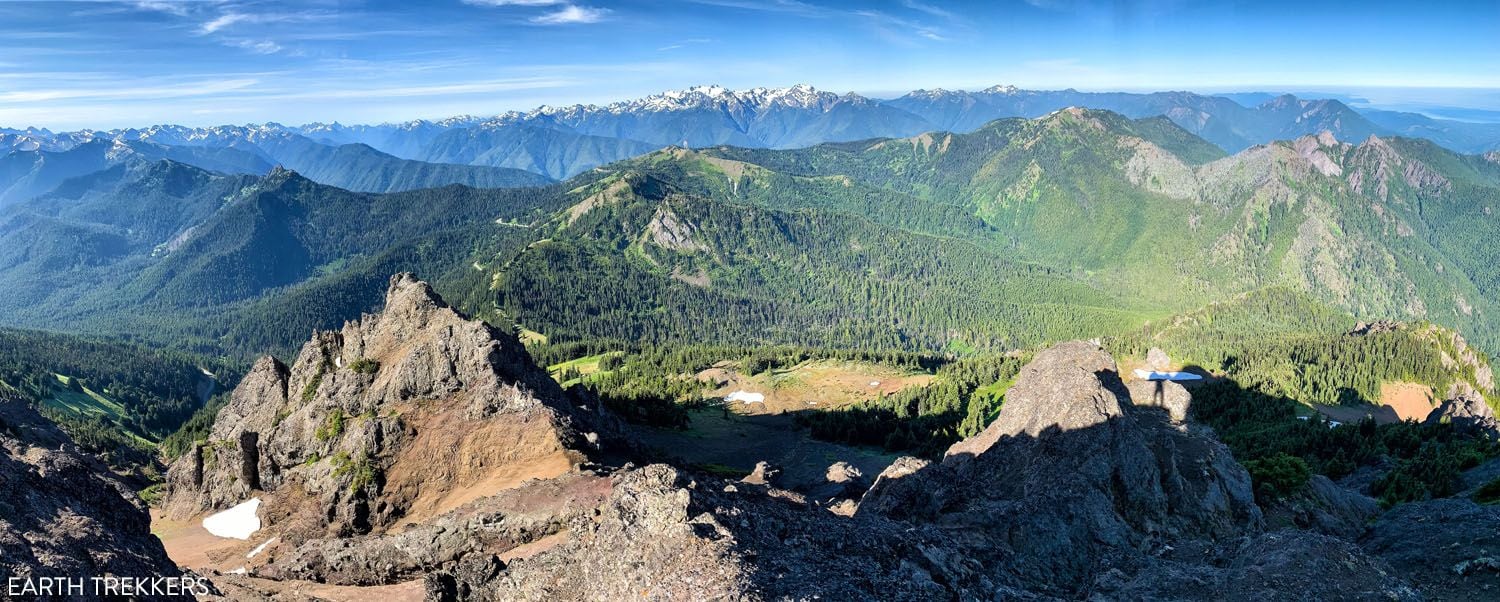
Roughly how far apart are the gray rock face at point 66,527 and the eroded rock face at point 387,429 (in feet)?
55.7

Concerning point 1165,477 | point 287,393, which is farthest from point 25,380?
point 1165,477

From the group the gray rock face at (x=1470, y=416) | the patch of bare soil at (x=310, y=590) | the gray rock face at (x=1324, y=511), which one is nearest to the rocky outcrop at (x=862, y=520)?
the gray rock face at (x=1324, y=511)

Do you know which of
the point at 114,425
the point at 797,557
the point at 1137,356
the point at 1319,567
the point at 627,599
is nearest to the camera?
the point at 627,599

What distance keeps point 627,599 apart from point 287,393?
72.7 metres

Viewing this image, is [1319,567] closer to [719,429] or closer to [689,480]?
[689,480]

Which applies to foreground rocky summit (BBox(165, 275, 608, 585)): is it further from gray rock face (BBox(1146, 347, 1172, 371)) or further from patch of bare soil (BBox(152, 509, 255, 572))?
gray rock face (BBox(1146, 347, 1172, 371))

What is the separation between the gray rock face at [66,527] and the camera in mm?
28703

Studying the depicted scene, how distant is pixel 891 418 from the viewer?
403 feet

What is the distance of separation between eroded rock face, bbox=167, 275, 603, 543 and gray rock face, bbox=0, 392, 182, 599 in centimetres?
1697

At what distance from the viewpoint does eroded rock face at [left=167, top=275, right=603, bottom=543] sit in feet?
191

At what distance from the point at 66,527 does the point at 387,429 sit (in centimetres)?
3039

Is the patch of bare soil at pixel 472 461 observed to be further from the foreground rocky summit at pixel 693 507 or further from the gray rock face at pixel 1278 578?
the gray rock face at pixel 1278 578

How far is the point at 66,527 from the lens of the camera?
33.6 m

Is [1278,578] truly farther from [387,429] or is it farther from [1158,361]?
[1158,361]
